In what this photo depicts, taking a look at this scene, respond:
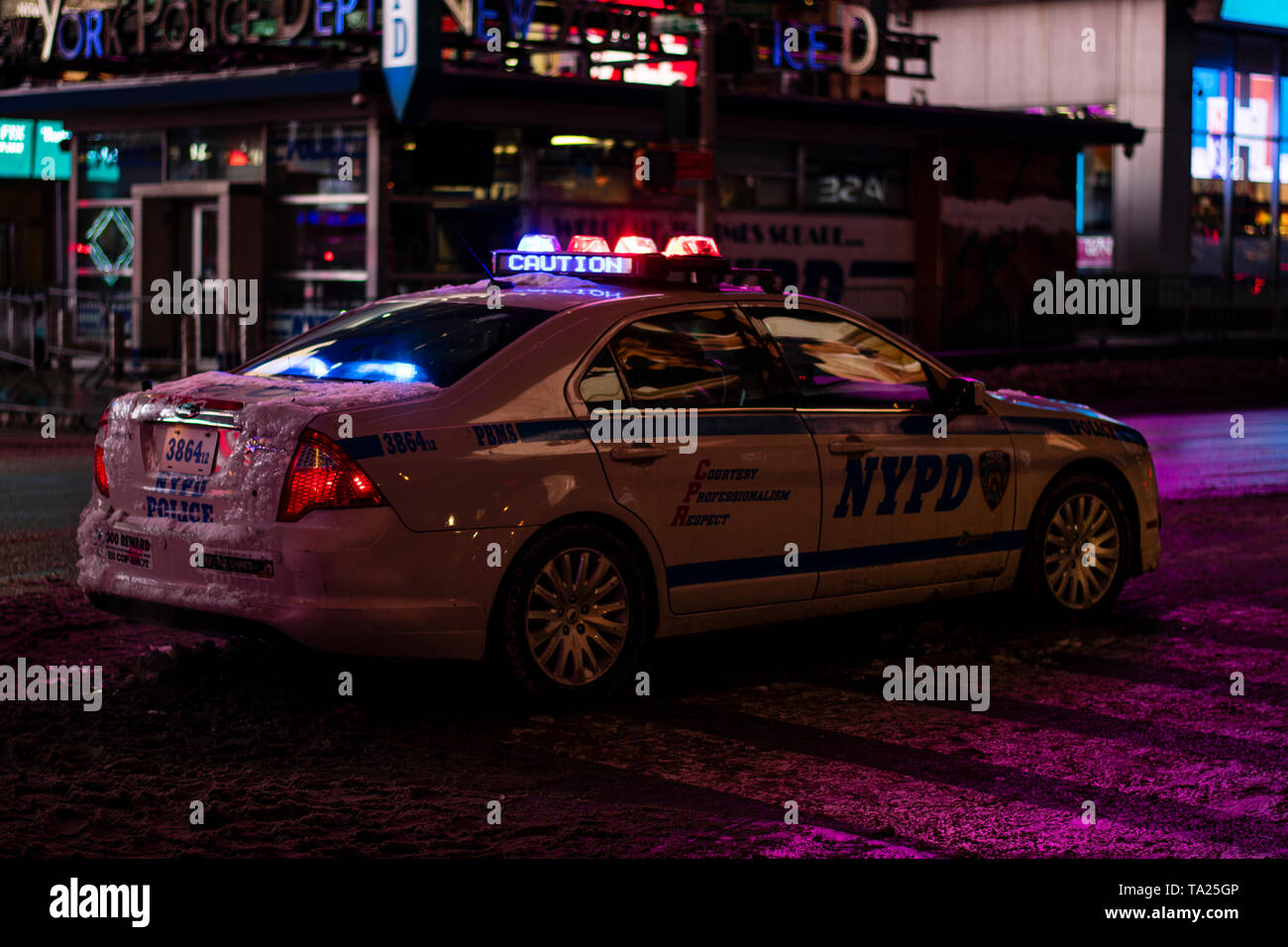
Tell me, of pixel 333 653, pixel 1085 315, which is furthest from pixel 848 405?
pixel 1085 315

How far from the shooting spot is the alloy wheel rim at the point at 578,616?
6891 mm

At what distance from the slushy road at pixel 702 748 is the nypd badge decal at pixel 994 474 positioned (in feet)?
2.10

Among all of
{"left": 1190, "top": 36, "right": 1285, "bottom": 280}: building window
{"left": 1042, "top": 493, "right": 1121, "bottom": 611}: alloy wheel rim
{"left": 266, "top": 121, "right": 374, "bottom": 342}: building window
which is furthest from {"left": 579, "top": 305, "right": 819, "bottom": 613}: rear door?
{"left": 1190, "top": 36, "right": 1285, "bottom": 280}: building window

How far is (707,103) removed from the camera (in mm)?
18062

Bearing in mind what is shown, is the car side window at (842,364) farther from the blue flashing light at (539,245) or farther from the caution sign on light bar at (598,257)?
the blue flashing light at (539,245)

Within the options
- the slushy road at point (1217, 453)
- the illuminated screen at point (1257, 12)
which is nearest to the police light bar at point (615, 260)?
the slushy road at point (1217, 453)

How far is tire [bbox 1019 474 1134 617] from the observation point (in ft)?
28.4

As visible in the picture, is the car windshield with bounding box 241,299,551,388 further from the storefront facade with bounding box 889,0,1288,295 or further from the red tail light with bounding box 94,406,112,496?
the storefront facade with bounding box 889,0,1288,295

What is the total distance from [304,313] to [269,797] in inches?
763

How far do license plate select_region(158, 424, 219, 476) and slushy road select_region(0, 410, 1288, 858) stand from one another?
83 cm

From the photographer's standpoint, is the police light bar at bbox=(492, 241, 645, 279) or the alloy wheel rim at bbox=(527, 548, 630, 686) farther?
the police light bar at bbox=(492, 241, 645, 279)

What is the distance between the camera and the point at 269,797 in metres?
5.74

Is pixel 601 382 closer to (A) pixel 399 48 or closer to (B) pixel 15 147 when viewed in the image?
(A) pixel 399 48
